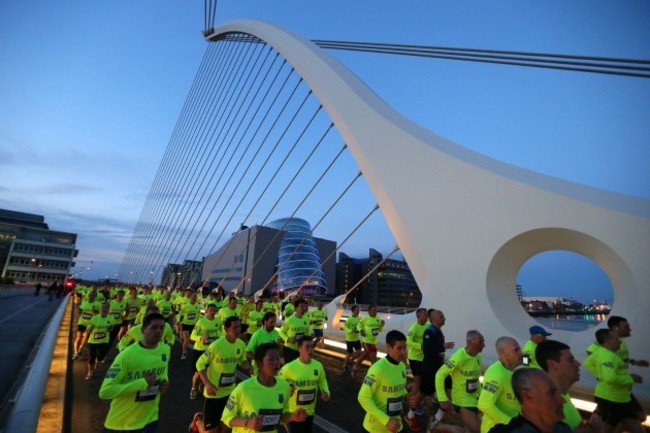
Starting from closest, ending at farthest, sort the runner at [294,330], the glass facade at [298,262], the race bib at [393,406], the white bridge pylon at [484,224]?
1. the race bib at [393,406]
2. the white bridge pylon at [484,224]
3. the runner at [294,330]
4. the glass facade at [298,262]

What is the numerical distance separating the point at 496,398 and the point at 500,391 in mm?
97

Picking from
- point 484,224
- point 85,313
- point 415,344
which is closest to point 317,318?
point 415,344

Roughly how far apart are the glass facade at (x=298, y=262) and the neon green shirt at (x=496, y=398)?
50.4m

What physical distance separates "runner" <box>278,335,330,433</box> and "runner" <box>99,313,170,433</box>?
1284 millimetres

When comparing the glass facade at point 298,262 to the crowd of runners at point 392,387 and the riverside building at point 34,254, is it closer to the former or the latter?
the crowd of runners at point 392,387

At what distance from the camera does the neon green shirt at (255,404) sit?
2.95 m

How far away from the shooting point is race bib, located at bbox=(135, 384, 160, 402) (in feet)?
10.9

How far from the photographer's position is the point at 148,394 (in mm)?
3355

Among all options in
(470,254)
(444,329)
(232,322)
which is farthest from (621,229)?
(232,322)

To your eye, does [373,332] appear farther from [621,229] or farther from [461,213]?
[621,229]

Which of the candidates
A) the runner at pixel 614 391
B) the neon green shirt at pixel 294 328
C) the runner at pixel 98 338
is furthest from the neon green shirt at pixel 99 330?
the runner at pixel 614 391

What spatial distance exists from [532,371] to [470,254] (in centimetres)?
754

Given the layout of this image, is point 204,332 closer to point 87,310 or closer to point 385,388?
point 385,388

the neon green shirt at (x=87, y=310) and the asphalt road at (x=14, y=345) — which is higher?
the neon green shirt at (x=87, y=310)
